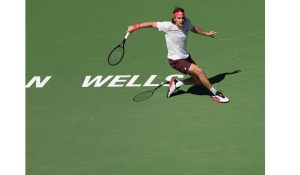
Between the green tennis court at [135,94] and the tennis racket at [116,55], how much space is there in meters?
0.09

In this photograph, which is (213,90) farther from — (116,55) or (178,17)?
(116,55)

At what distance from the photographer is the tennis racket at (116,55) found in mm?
12578

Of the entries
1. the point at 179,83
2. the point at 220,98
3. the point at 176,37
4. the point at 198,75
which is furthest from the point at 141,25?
the point at 220,98

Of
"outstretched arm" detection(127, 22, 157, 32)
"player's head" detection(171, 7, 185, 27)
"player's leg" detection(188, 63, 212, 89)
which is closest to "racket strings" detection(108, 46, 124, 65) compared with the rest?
"outstretched arm" detection(127, 22, 157, 32)

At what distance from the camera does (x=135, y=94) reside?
12344 mm

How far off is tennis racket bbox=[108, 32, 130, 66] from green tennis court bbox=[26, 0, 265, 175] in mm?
88

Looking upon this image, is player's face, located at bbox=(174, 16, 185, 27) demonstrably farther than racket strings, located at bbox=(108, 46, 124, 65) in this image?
No

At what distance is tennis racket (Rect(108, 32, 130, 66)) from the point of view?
12.6 meters

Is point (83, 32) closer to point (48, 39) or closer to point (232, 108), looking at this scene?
point (48, 39)

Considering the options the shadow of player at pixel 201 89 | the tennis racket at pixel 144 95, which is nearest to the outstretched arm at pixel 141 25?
the tennis racket at pixel 144 95

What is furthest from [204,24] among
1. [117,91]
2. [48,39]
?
[48,39]

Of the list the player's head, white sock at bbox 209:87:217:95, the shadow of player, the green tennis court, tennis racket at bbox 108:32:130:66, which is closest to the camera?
the green tennis court

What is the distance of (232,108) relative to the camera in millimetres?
12172

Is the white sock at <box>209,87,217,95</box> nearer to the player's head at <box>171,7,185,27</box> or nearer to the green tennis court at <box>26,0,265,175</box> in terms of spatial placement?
the green tennis court at <box>26,0,265,175</box>
